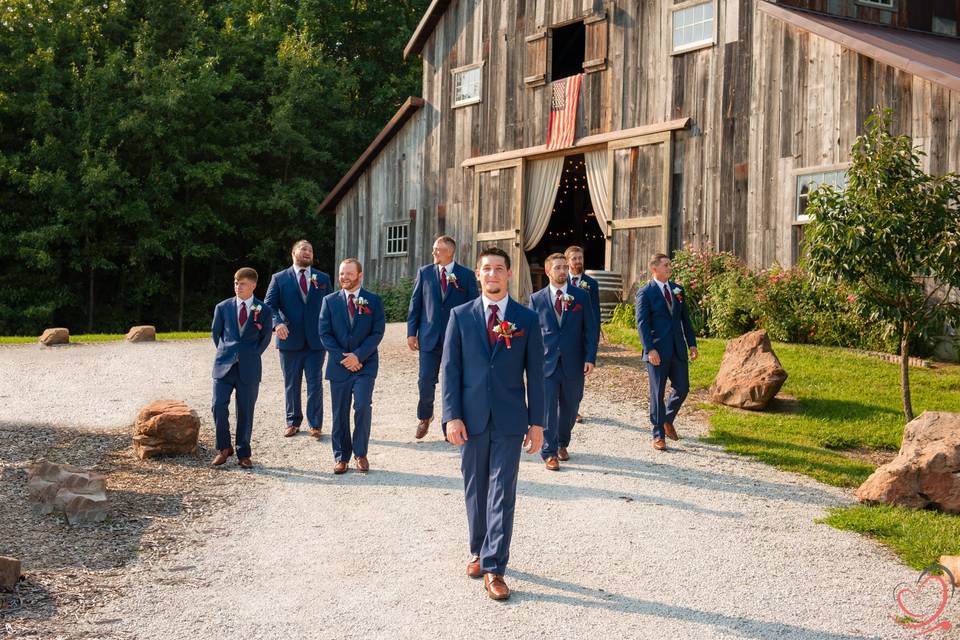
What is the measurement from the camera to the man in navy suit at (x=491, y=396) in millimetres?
5305

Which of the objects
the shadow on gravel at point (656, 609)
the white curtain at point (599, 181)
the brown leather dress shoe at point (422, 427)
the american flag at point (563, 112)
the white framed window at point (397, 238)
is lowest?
the shadow on gravel at point (656, 609)

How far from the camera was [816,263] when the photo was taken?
9820 millimetres

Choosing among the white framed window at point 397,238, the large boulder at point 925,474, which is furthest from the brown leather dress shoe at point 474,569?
the white framed window at point 397,238

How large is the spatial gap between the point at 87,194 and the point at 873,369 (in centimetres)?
2172

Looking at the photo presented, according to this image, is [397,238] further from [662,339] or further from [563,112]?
[662,339]

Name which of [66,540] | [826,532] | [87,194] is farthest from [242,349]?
[87,194]

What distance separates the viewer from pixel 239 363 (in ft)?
27.1

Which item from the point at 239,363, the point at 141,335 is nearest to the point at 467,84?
the point at 141,335

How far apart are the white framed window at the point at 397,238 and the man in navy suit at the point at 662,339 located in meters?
14.3

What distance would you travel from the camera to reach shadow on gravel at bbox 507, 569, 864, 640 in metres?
4.69

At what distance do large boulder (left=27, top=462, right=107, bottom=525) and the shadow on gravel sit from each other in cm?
330

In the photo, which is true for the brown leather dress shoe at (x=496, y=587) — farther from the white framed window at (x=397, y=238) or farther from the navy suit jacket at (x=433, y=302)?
the white framed window at (x=397, y=238)

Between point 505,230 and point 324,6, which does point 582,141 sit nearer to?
point 505,230

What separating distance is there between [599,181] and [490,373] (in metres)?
13.5
